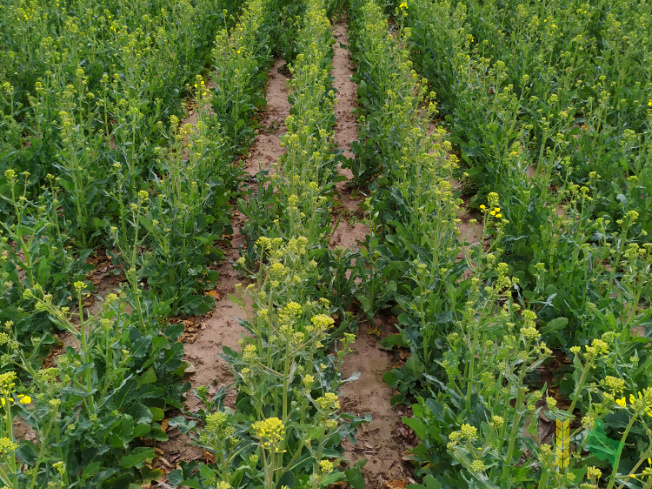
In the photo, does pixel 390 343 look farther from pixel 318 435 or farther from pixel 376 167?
pixel 376 167

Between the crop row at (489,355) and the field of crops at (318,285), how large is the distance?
27mm

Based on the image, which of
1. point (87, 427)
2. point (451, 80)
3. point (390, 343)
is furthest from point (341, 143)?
point (87, 427)

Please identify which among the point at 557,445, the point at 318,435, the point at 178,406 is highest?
the point at 557,445

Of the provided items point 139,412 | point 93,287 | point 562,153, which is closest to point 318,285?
point 139,412

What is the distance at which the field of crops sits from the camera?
284cm

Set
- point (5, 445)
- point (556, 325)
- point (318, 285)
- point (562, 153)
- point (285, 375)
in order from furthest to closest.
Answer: point (562, 153), point (318, 285), point (556, 325), point (285, 375), point (5, 445)

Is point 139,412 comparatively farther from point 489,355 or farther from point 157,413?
point 489,355

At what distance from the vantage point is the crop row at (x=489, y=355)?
8.39ft

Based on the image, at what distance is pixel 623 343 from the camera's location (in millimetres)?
3418

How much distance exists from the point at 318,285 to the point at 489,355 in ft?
5.66

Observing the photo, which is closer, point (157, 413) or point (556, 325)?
point (157, 413)

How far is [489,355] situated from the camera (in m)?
3.36

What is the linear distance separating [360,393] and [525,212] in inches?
89.5

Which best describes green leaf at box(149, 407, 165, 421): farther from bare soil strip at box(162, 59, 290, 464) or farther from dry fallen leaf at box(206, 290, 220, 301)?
dry fallen leaf at box(206, 290, 220, 301)
